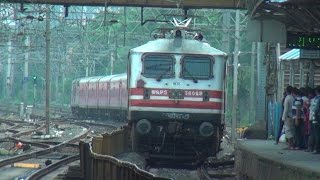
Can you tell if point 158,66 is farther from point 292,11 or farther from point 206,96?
point 292,11

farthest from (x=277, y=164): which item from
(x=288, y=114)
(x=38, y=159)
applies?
(x=38, y=159)

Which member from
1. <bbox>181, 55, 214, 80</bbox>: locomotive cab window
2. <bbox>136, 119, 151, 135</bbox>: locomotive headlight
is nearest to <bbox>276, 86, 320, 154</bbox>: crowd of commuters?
<bbox>181, 55, 214, 80</bbox>: locomotive cab window

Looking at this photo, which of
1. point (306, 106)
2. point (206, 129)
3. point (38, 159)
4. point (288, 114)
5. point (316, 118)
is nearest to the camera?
point (316, 118)

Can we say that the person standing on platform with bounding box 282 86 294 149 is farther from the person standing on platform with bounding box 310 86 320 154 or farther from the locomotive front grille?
the locomotive front grille

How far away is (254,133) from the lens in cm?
2589

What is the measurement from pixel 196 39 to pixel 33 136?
1623 centimetres

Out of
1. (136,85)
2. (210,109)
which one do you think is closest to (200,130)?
(210,109)

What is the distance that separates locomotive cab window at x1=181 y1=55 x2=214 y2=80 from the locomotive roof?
0.57 feet

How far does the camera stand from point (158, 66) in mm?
19422

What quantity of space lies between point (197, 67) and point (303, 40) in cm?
296

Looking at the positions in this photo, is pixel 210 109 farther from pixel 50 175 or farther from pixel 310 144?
pixel 50 175

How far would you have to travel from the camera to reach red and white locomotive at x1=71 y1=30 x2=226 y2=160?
1906 centimetres

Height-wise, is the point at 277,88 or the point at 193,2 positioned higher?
the point at 193,2

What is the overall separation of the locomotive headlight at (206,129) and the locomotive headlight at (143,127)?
1.26 m
